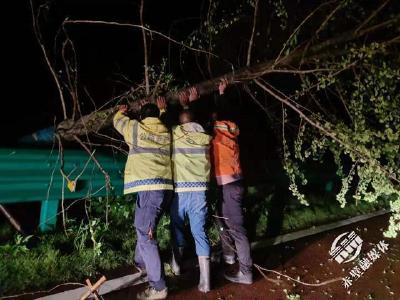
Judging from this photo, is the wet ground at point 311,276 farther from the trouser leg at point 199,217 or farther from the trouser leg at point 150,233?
the trouser leg at point 199,217

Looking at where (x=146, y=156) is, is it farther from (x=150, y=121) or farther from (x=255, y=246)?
(x=255, y=246)

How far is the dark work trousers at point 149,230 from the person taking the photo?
457 centimetres

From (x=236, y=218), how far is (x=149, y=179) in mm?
1591

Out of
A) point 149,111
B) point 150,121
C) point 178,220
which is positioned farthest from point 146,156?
point 178,220

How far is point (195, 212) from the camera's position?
505cm

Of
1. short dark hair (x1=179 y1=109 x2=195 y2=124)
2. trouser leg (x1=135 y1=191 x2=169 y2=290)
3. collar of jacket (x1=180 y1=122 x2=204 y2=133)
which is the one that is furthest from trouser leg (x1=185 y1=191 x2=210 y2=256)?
short dark hair (x1=179 y1=109 x2=195 y2=124)

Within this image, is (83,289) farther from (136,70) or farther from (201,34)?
(136,70)

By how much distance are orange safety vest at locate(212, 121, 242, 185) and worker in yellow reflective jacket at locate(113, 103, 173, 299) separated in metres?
0.94

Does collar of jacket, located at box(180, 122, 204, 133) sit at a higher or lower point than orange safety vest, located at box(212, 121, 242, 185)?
higher

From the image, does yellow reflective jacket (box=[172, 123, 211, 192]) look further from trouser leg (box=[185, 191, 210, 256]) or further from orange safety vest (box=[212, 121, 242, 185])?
orange safety vest (box=[212, 121, 242, 185])

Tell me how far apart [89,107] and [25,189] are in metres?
3.21

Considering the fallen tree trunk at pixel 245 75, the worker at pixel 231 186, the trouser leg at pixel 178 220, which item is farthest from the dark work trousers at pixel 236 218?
the fallen tree trunk at pixel 245 75

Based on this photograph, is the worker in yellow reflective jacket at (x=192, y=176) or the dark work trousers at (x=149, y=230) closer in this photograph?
the dark work trousers at (x=149, y=230)

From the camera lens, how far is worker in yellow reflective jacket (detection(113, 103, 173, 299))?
14.9 feet
